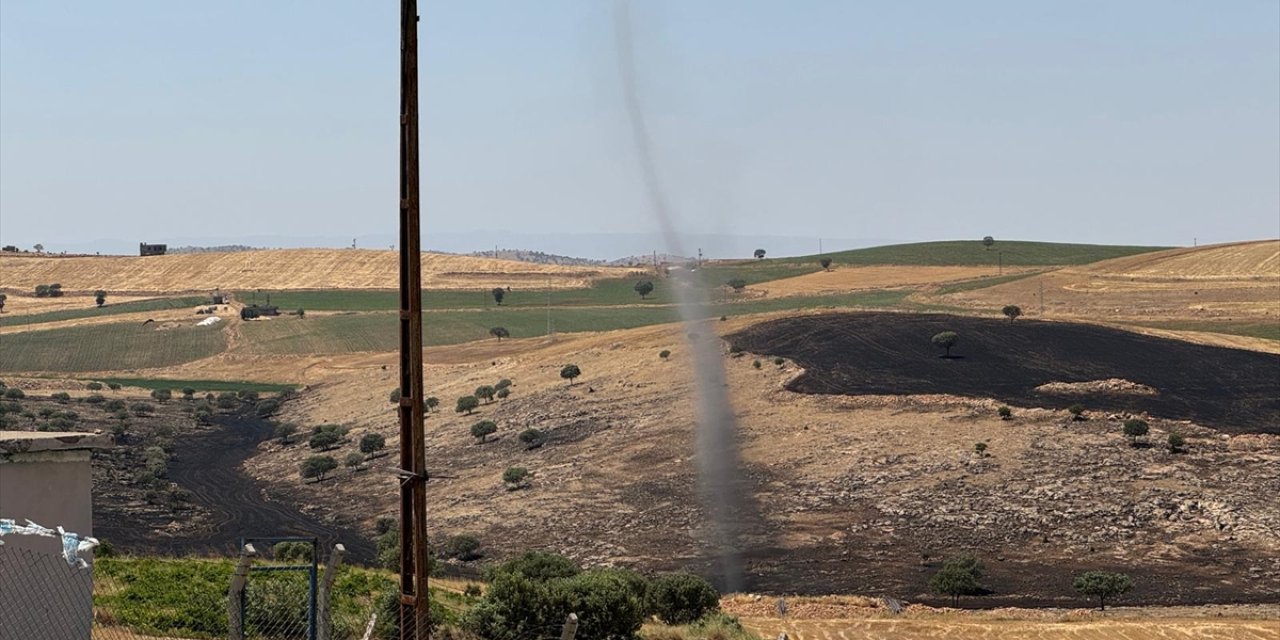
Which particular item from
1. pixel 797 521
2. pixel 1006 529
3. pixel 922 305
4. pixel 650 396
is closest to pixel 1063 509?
pixel 1006 529

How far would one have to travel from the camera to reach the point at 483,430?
8788 centimetres

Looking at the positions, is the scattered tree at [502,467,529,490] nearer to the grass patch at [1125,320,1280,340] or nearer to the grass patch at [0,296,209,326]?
the grass patch at [1125,320,1280,340]

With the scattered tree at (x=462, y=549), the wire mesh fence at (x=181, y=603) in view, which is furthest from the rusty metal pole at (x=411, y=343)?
the scattered tree at (x=462, y=549)

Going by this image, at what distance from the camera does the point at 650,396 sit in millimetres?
89875

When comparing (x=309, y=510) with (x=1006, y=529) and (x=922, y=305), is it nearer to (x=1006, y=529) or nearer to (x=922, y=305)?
(x=1006, y=529)

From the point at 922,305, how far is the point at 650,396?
48.4m

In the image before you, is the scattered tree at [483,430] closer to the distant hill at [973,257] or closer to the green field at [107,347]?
the green field at [107,347]

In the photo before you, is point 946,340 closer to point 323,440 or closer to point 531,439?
point 531,439

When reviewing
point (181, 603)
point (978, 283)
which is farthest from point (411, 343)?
point (978, 283)

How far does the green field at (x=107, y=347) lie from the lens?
138 m

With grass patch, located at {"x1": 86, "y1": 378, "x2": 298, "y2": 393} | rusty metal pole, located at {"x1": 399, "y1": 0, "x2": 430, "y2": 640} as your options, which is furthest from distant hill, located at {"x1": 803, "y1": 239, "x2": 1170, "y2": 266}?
rusty metal pole, located at {"x1": 399, "y1": 0, "x2": 430, "y2": 640}

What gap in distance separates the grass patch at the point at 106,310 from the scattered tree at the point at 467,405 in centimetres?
8264

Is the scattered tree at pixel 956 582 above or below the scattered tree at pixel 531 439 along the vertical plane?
below

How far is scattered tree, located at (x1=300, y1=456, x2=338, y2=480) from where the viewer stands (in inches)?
3278
